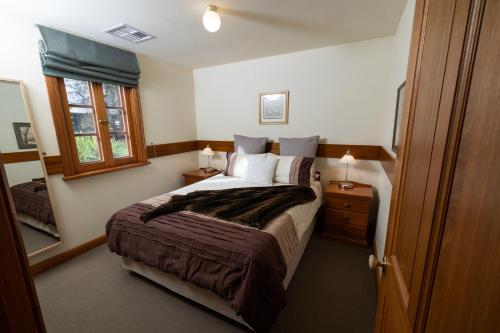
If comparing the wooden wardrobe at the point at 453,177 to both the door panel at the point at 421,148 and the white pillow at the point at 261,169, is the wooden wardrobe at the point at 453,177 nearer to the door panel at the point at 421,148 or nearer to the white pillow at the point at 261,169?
the door panel at the point at 421,148

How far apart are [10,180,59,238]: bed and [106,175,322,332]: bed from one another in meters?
0.79

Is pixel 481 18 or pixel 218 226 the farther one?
pixel 218 226

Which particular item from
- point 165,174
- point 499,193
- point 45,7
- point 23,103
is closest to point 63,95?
point 23,103

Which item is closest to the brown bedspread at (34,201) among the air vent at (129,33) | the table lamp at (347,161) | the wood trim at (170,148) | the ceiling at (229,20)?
the wood trim at (170,148)

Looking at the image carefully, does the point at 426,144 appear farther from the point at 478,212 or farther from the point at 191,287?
the point at 191,287

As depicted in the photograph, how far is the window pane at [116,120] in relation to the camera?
2.65 metres

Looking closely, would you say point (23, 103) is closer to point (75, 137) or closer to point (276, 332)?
point (75, 137)

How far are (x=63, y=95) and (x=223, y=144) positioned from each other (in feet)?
6.88

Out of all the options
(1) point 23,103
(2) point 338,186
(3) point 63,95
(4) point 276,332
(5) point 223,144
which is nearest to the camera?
(4) point 276,332

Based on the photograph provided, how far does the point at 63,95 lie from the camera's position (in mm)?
2160

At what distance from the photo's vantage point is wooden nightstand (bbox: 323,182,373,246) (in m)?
2.34

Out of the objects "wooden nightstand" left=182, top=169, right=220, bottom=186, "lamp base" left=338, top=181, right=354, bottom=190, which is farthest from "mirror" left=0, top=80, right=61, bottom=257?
"lamp base" left=338, top=181, right=354, bottom=190

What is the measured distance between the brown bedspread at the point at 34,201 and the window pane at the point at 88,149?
0.47 meters

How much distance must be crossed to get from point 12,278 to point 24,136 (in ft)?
7.19
